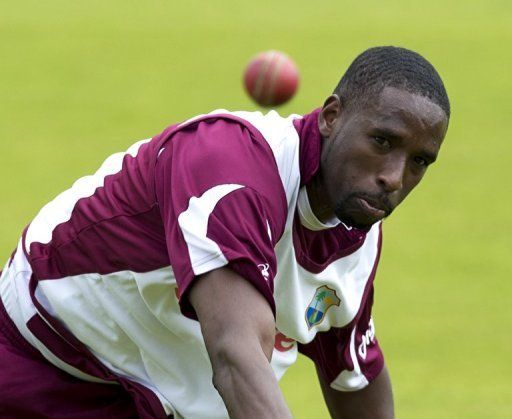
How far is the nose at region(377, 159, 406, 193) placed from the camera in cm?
399

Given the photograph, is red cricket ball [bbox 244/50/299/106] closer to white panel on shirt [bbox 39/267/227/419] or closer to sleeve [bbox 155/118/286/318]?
white panel on shirt [bbox 39/267/227/419]

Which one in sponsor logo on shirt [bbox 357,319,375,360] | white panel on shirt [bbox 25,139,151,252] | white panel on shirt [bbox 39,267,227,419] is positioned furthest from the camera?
sponsor logo on shirt [bbox 357,319,375,360]

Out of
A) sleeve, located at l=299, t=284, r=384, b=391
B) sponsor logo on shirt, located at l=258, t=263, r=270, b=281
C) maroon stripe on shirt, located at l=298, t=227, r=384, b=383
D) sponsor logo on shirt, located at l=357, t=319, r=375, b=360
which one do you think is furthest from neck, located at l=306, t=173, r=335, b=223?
sponsor logo on shirt, located at l=357, t=319, r=375, b=360

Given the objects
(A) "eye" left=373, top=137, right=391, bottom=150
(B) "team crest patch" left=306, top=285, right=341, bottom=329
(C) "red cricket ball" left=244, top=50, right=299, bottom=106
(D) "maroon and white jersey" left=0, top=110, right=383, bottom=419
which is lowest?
(C) "red cricket ball" left=244, top=50, right=299, bottom=106

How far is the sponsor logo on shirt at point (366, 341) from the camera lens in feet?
16.5

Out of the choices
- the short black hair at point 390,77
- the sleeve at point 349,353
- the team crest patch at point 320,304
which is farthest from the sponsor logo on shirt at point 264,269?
the sleeve at point 349,353

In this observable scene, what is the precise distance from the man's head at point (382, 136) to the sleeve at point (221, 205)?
0.22 metres

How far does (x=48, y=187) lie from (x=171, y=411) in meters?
6.60

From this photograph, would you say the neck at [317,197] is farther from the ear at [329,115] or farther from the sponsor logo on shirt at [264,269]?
the sponsor logo on shirt at [264,269]

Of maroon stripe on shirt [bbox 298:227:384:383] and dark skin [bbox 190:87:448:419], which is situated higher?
dark skin [bbox 190:87:448:419]

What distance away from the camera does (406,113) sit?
396cm

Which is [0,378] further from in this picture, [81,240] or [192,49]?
[192,49]

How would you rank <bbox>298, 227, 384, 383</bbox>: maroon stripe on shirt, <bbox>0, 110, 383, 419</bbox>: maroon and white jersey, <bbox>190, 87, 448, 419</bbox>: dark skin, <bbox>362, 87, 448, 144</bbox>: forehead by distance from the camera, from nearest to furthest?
1. <bbox>190, 87, 448, 419</bbox>: dark skin
2. <bbox>0, 110, 383, 419</bbox>: maroon and white jersey
3. <bbox>362, 87, 448, 144</bbox>: forehead
4. <bbox>298, 227, 384, 383</bbox>: maroon stripe on shirt

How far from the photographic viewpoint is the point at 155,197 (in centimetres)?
411
